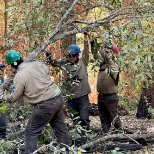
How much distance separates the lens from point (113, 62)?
6.79 m

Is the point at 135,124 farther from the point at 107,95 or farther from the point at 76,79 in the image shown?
the point at 76,79

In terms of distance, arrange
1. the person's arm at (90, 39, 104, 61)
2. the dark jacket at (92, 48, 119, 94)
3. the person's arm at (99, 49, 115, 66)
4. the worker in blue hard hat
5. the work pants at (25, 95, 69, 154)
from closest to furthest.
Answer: the work pants at (25, 95, 69, 154) → the person's arm at (90, 39, 104, 61) → the person's arm at (99, 49, 115, 66) → the dark jacket at (92, 48, 119, 94) → the worker in blue hard hat

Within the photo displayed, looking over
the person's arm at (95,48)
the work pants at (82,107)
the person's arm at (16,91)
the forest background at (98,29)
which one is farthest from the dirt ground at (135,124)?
the person's arm at (16,91)

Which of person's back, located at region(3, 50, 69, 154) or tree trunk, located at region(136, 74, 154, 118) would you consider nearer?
person's back, located at region(3, 50, 69, 154)

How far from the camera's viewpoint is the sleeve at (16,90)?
5402 millimetres

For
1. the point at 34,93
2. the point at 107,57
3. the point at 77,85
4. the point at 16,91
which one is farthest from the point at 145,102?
the point at 16,91

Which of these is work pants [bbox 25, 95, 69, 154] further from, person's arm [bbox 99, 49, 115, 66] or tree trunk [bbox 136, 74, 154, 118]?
tree trunk [bbox 136, 74, 154, 118]

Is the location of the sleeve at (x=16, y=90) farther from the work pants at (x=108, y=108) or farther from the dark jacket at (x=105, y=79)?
the work pants at (x=108, y=108)

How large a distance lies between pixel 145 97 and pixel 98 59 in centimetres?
391

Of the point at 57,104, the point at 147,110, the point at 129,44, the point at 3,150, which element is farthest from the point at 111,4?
the point at 147,110

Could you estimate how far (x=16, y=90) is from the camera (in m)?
5.41

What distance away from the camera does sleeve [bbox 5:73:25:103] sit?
17.7 feet

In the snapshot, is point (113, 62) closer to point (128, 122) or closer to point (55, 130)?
point (55, 130)

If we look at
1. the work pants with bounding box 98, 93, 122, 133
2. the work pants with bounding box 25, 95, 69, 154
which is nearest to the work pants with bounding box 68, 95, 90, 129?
the work pants with bounding box 98, 93, 122, 133
